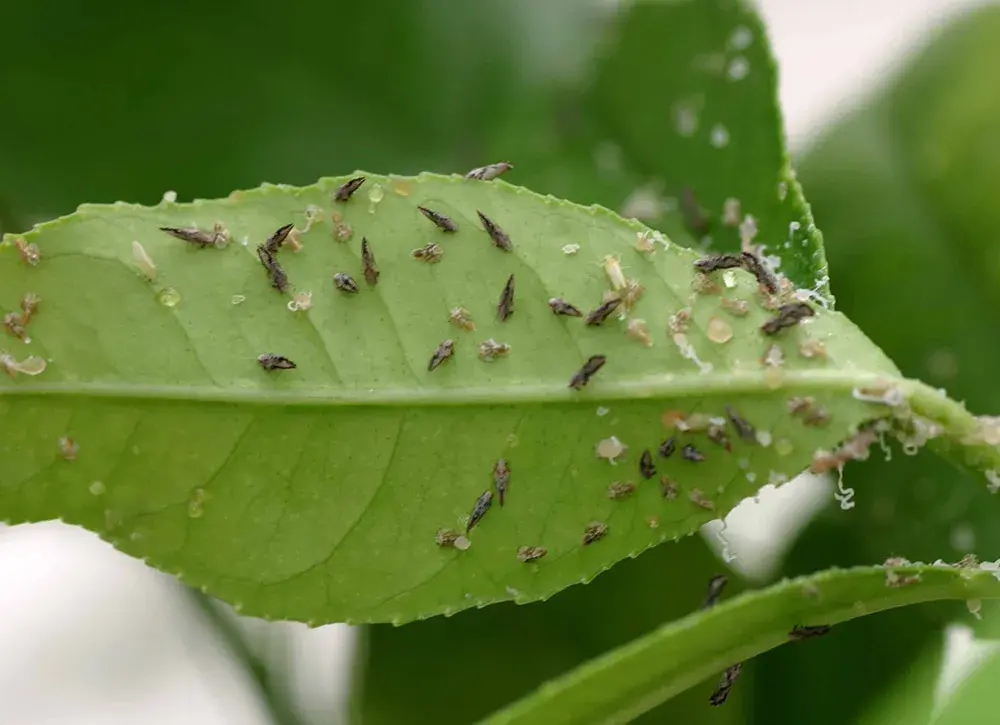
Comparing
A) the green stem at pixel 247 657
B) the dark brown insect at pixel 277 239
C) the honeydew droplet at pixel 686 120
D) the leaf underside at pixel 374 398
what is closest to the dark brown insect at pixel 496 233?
the leaf underside at pixel 374 398

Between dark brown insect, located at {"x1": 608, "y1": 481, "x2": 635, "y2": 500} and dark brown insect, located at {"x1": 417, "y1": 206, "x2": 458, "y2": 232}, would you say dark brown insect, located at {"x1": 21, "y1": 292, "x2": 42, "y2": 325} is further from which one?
dark brown insect, located at {"x1": 608, "y1": 481, "x2": 635, "y2": 500}

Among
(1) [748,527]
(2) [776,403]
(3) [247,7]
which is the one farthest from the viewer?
(1) [748,527]

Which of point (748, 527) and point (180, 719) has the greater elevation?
point (180, 719)

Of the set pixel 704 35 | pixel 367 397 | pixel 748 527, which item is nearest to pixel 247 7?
pixel 704 35

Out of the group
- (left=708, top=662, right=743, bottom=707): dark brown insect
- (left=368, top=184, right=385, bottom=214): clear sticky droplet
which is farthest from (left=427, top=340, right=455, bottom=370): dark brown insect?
(left=708, top=662, right=743, bottom=707): dark brown insect

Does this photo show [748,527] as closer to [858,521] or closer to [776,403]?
[858,521]

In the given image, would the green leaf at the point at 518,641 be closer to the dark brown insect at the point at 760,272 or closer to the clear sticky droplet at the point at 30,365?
the dark brown insect at the point at 760,272

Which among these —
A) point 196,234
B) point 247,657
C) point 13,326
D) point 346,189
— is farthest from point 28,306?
point 247,657
